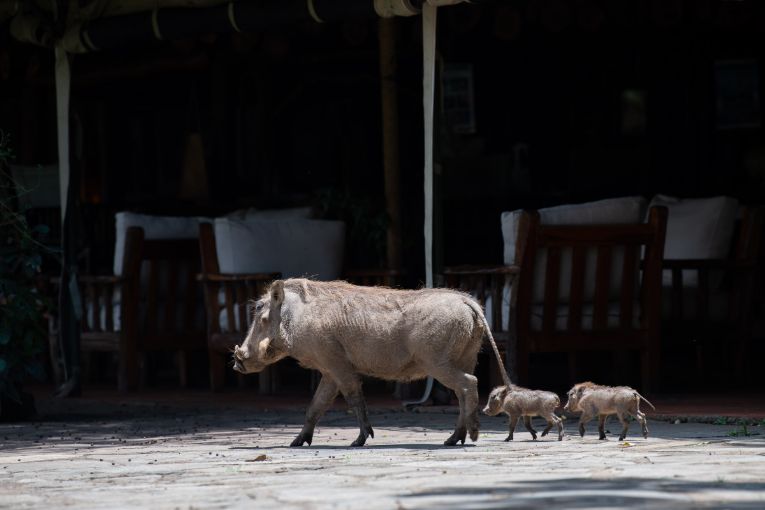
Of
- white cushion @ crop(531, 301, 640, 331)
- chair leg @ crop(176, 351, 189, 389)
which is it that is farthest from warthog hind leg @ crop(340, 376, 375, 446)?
chair leg @ crop(176, 351, 189, 389)

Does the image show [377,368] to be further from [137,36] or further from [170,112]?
[170,112]

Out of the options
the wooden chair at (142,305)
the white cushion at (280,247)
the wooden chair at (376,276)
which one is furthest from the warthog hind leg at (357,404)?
the wooden chair at (142,305)

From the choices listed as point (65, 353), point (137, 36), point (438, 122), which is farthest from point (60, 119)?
point (438, 122)

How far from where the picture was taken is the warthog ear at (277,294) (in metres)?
7.25

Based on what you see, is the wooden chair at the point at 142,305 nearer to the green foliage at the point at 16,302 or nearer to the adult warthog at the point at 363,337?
the green foliage at the point at 16,302

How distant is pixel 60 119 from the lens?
1068cm

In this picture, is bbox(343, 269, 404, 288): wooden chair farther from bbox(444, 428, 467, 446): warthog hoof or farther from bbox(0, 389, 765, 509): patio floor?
bbox(444, 428, 467, 446): warthog hoof

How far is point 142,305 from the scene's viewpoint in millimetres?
11664

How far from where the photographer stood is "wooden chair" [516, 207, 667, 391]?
30.6ft

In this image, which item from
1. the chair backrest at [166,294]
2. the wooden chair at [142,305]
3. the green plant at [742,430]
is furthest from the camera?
the chair backrest at [166,294]

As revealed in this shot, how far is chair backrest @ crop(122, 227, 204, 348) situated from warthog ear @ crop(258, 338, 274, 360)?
4234 millimetres

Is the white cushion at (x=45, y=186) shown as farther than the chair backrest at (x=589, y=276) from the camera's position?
Yes

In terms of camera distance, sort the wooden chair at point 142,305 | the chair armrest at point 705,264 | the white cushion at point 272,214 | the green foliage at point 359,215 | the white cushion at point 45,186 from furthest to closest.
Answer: the white cushion at point 45,186 → the white cushion at point 272,214 → the wooden chair at point 142,305 → the green foliage at point 359,215 → the chair armrest at point 705,264

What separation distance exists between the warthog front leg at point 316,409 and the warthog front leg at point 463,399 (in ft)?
1.73
